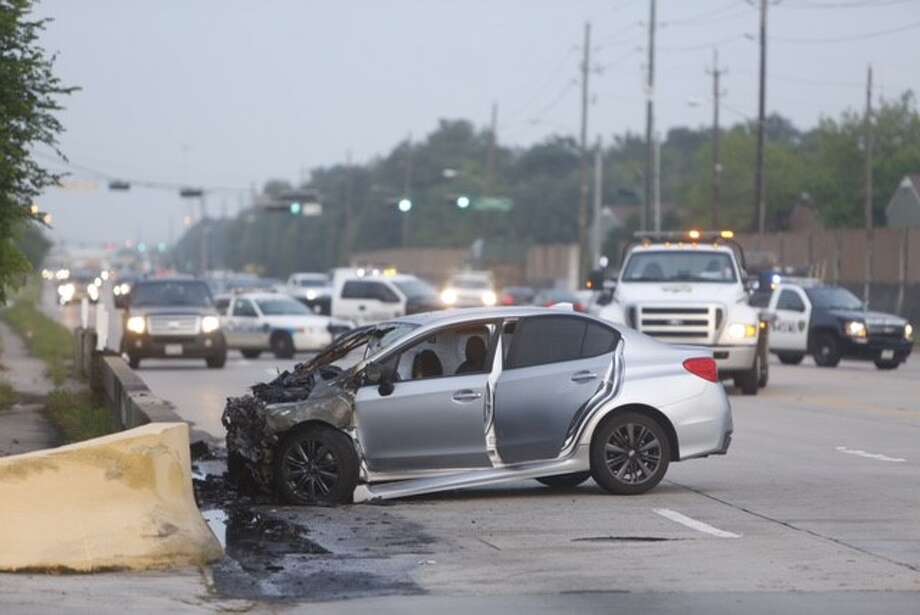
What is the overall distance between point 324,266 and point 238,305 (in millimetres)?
129390

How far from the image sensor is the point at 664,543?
13500mm

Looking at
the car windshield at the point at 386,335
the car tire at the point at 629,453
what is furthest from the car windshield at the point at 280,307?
the car tire at the point at 629,453

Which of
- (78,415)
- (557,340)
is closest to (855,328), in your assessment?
(78,415)

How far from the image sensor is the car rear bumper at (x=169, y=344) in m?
39.3

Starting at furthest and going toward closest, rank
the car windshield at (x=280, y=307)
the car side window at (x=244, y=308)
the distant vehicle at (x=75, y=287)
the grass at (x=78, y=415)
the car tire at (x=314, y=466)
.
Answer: the distant vehicle at (x=75, y=287) → the car windshield at (x=280, y=307) → the car side window at (x=244, y=308) → the grass at (x=78, y=415) → the car tire at (x=314, y=466)

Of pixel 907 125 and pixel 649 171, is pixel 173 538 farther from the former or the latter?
pixel 907 125

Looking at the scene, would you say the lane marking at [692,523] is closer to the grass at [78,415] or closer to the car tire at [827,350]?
the grass at [78,415]

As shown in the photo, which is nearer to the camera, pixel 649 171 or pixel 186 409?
pixel 186 409

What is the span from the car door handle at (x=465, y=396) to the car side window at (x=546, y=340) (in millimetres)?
408

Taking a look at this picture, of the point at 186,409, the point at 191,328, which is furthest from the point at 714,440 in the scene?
the point at 191,328

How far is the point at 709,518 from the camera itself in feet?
49.0

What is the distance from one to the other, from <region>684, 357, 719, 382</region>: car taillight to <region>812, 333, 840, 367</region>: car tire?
2433 centimetres

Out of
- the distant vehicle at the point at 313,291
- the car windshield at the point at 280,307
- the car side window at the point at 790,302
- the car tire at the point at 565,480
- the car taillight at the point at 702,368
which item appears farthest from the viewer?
the distant vehicle at the point at 313,291

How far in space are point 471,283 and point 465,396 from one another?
186 ft
